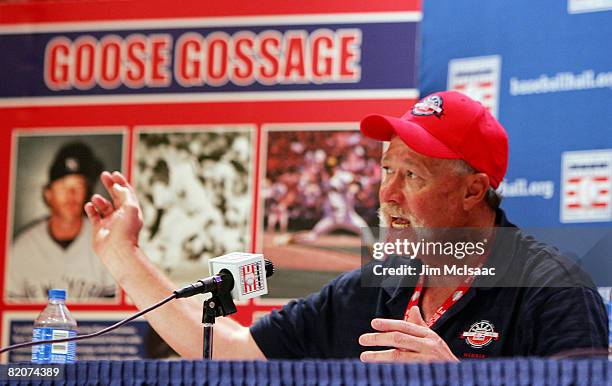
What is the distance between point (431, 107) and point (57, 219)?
6.02 ft

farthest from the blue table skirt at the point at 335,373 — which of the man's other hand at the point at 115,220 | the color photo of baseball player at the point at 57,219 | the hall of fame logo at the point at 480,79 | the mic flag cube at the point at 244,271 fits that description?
the color photo of baseball player at the point at 57,219

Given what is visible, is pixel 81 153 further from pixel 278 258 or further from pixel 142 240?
pixel 278 258

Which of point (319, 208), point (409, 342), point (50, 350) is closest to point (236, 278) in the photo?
point (409, 342)

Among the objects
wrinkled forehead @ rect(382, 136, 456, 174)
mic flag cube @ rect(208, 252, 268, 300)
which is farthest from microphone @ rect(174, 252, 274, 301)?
wrinkled forehead @ rect(382, 136, 456, 174)

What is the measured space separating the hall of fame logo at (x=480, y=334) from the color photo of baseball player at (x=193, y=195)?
153cm

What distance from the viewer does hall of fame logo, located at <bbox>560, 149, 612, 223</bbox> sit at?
9.74ft

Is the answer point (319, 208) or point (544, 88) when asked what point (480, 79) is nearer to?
point (544, 88)

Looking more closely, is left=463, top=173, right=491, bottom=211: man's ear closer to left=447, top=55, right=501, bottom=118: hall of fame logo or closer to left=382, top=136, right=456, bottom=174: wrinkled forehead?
left=382, top=136, right=456, bottom=174: wrinkled forehead

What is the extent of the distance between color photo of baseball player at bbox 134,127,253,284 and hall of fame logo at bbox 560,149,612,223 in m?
1.14

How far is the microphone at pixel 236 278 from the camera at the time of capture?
1853 mm

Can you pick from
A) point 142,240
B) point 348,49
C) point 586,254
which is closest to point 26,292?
point 142,240

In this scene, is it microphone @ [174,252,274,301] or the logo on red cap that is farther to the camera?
the logo on red cap

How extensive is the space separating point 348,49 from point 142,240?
101 cm

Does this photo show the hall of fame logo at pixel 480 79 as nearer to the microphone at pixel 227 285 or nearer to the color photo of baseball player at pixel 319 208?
the color photo of baseball player at pixel 319 208
